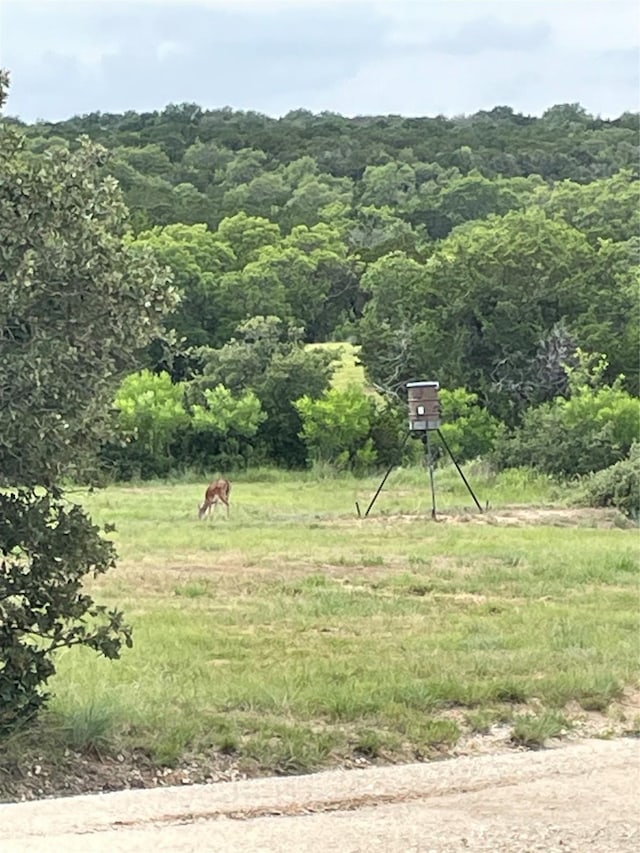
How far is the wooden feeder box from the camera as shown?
826 inches

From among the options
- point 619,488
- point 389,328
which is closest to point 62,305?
point 619,488

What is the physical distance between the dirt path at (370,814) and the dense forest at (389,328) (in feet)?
49.8

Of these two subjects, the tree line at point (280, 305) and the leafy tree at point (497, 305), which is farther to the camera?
the leafy tree at point (497, 305)

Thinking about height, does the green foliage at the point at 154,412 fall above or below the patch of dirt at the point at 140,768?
above

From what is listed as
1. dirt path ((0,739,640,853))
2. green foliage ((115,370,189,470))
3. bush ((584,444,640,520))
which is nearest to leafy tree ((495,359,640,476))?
bush ((584,444,640,520))

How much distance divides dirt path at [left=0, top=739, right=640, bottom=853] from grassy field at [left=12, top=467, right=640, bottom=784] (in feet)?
1.84

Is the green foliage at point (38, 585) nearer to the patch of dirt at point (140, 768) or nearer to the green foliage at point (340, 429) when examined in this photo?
the patch of dirt at point (140, 768)

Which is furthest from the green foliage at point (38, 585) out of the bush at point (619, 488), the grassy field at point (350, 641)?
the bush at point (619, 488)

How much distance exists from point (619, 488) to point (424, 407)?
425cm

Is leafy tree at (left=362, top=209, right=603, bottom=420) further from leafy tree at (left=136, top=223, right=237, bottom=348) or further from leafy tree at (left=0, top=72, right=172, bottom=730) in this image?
leafy tree at (left=0, top=72, right=172, bottom=730)

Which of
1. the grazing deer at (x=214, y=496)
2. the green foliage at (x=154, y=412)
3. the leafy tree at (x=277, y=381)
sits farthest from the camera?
the leafy tree at (x=277, y=381)

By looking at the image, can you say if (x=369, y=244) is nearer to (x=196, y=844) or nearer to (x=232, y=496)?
(x=232, y=496)

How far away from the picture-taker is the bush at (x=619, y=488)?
2168 centimetres

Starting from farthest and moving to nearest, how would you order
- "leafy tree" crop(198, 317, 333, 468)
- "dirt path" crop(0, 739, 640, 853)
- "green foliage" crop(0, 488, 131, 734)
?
"leafy tree" crop(198, 317, 333, 468) → "green foliage" crop(0, 488, 131, 734) → "dirt path" crop(0, 739, 640, 853)
